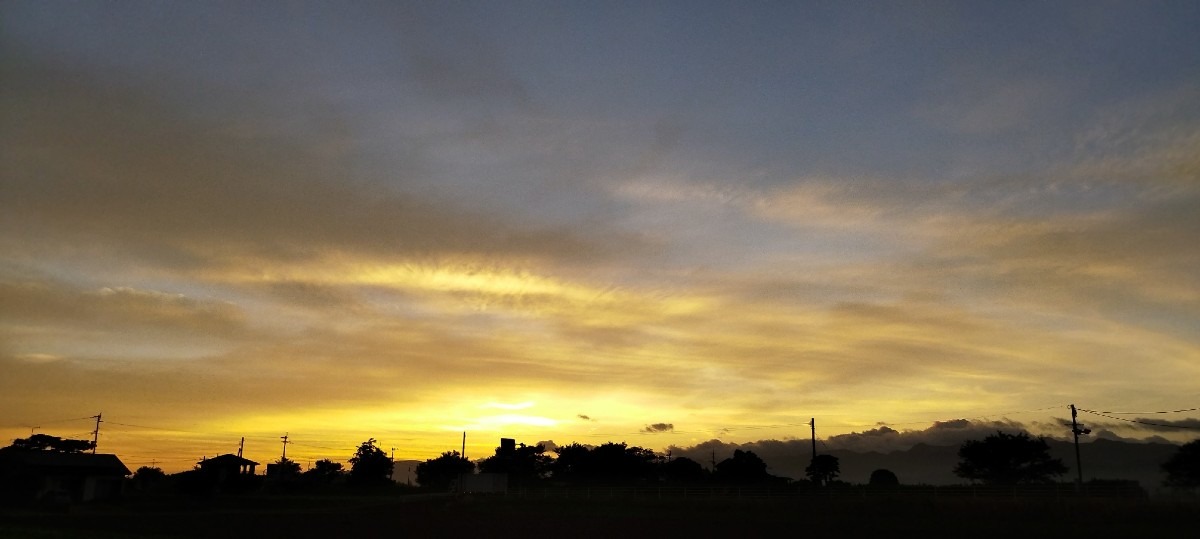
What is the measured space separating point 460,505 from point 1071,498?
5722 cm

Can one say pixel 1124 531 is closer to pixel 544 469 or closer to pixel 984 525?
pixel 984 525

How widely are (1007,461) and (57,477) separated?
407ft

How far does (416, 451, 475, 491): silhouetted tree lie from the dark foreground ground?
7795 cm

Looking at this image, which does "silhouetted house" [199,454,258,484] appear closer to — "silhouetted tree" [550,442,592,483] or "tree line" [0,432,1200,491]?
"tree line" [0,432,1200,491]

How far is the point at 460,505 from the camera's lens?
82812 millimetres

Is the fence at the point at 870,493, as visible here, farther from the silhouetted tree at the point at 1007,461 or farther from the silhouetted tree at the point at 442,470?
the silhouetted tree at the point at 442,470

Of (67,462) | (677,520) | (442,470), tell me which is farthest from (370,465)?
(677,520)

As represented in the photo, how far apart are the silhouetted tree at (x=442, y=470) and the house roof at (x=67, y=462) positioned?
57353mm

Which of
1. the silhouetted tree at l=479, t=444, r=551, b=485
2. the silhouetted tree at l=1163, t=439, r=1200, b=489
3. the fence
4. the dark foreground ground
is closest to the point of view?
the dark foreground ground

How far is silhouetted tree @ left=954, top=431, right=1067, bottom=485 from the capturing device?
101625mm

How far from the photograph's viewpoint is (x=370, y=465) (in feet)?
500

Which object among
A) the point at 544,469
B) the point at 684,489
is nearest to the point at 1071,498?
the point at 684,489

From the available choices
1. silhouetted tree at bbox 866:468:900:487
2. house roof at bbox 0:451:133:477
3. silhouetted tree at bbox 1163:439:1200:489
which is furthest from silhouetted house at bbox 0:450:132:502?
silhouetted tree at bbox 1163:439:1200:489

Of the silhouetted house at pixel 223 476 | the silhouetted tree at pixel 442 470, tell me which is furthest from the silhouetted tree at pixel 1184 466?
the silhouetted house at pixel 223 476
